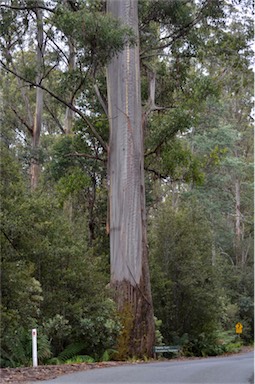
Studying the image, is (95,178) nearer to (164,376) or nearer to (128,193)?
(128,193)

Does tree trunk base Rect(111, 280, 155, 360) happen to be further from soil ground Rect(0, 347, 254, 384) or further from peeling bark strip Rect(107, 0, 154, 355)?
soil ground Rect(0, 347, 254, 384)

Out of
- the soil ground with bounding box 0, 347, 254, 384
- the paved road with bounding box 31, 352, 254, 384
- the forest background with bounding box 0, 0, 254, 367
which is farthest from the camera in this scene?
the forest background with bounding box 0, 0, 254, 367

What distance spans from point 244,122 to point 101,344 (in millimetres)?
30451

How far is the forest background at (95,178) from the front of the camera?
12.0 meters

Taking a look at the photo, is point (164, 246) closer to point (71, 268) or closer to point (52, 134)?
point (71, 268)

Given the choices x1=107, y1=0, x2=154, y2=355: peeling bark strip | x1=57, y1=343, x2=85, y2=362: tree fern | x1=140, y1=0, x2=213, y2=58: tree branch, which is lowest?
x1=57, y1=343, x2=85, y2=362: tree fern

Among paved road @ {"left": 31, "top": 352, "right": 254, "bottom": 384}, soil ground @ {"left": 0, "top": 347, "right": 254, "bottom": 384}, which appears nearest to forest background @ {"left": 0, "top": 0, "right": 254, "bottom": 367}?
soil ground @ {"left": 0, "top": 347, "right": 254, "bottom": 384}

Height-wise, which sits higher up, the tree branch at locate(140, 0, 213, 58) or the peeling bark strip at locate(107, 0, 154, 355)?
the tree branch at locate(140, 0, 213, 58)

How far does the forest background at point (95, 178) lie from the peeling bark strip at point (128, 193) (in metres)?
0.57

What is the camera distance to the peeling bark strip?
15.6 m

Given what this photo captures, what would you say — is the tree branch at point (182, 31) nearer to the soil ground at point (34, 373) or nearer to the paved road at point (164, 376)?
the soil ground at point (34, 373)

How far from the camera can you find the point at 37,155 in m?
26.2

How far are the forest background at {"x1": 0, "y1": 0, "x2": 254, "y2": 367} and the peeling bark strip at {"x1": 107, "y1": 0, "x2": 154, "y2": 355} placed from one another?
1.86 ft

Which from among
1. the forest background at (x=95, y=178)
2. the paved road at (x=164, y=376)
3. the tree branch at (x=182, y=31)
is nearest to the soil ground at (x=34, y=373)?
the paved road at (x=164, y=376)
